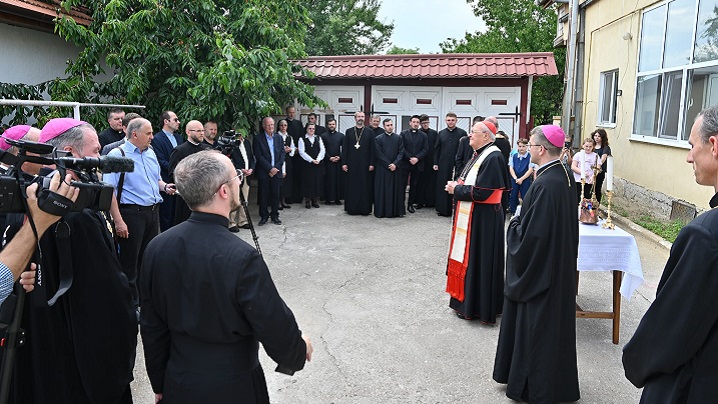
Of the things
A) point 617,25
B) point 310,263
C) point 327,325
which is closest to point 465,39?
point 617,25

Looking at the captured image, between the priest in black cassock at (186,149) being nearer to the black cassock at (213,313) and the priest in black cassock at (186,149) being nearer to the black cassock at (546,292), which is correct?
the black cassock at (546,292)

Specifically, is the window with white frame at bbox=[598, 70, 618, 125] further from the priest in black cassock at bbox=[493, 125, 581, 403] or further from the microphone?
the microphone

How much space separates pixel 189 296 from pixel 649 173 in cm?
999

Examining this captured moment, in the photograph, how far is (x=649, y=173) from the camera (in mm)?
10055

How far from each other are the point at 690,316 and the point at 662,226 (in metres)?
7.82

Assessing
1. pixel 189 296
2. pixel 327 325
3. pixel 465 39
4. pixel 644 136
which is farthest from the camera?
pixel 465 39

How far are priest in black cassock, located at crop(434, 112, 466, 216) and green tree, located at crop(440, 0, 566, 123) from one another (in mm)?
11654

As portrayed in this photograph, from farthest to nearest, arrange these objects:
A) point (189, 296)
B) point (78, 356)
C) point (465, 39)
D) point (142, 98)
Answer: point (465, 39) → point (142, 98) → point (78, 356) → point (189, 296)

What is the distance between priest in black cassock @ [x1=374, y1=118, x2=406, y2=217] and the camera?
1040 centimetres

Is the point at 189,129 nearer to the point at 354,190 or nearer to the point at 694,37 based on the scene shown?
the point at 354,190

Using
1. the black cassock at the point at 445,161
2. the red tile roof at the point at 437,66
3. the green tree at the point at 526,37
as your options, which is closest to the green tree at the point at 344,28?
the green tree at the point at 526,37

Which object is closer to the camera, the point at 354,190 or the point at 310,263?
the point at 310,263

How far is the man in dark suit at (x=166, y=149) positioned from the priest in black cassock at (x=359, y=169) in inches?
156

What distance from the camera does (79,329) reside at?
2623 mm
